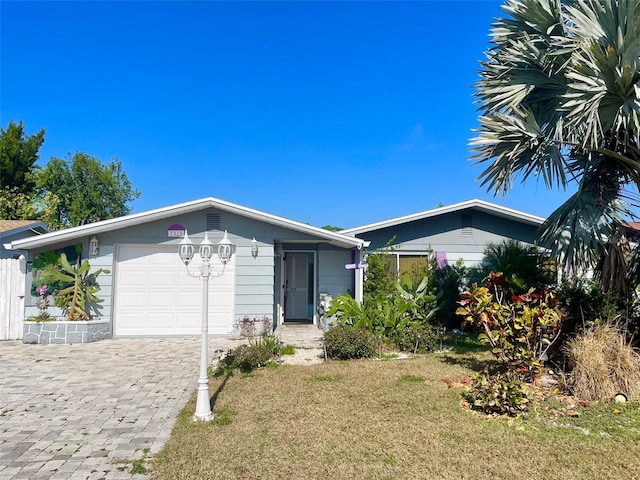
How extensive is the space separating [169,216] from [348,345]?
605cm

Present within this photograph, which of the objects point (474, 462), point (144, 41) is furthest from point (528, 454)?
point (144, 41)

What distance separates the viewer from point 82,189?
29.9 metres

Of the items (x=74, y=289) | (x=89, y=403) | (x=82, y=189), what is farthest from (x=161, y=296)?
(x=82, y=189)

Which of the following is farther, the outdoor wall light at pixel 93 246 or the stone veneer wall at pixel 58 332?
the outdoor wall light at pixel 93 246

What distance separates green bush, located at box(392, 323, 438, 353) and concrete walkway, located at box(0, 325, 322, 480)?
1901 millimetres

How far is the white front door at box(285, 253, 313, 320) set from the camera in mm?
13703

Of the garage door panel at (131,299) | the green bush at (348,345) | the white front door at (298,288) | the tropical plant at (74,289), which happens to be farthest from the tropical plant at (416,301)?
the tropical plant at (74,289)

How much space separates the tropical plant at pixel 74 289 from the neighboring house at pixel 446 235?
7.49m

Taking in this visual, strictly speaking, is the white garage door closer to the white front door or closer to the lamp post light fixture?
the white front door

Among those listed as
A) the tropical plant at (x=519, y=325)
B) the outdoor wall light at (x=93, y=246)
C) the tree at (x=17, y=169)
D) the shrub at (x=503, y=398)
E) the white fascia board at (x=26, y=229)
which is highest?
the tree at (x=17, y=169)

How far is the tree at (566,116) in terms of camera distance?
214 inches

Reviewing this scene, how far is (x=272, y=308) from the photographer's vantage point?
10.9 meters

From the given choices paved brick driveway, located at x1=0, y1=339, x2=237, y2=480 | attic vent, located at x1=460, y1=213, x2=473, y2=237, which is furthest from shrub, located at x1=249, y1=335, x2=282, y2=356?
attic vent, located at x1=460, y1=213, x2=473, y2=237

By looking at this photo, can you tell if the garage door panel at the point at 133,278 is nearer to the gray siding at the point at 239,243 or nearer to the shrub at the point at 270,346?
the gray siding at the point at 239,243
